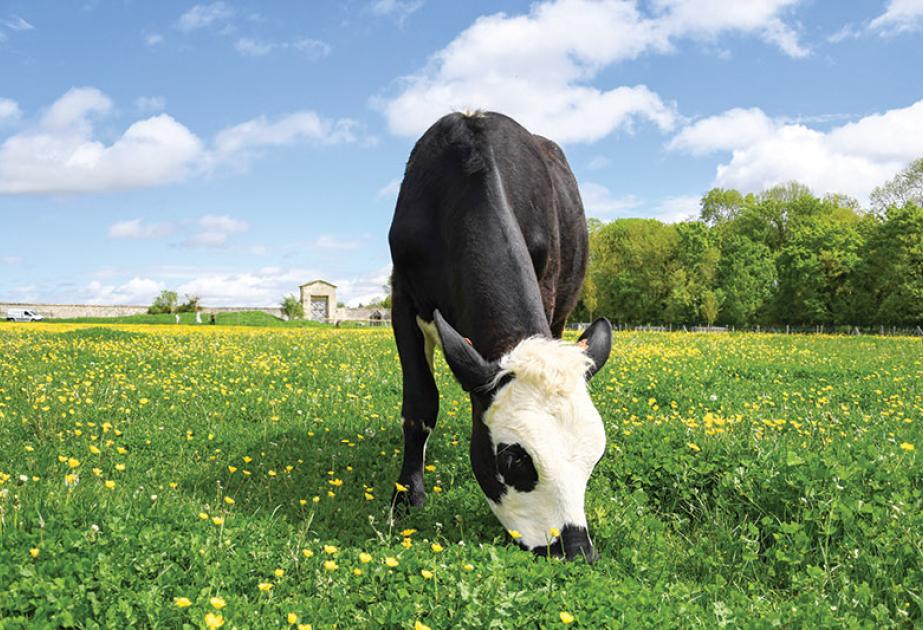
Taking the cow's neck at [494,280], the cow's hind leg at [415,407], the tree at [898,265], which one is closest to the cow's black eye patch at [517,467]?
the cow's neck at [494,280]

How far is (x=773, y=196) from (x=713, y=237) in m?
13.0

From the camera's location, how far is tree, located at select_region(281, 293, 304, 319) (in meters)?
73.2

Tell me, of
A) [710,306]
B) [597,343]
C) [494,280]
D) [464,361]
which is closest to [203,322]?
[710,306]

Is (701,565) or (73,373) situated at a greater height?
(73,373)

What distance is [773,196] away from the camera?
7888 centimetres

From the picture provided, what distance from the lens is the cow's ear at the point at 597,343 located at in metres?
4.59

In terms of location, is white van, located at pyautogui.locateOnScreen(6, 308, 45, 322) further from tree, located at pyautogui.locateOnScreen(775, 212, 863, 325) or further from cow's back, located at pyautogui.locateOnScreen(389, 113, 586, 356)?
tree, located at pyautogui.locateOnScreen(775, 212, 863, 325)

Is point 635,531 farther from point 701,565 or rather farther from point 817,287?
point 817,287

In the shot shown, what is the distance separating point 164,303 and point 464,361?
78977 millimetres

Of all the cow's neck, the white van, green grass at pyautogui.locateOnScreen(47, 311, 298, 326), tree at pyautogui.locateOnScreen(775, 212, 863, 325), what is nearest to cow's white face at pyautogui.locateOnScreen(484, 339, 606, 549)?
the cow's neck

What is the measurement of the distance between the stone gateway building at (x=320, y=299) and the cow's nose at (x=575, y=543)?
78.0 m

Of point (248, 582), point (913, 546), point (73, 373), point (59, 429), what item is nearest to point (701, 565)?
point (913, 546)

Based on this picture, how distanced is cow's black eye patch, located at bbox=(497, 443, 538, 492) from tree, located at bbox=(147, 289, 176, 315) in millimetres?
75759

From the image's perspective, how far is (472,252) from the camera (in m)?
5.04
